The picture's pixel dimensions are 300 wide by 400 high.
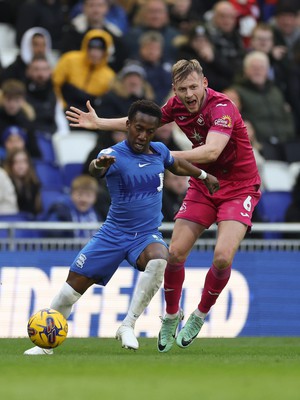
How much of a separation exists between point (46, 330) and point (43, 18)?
31.4ft

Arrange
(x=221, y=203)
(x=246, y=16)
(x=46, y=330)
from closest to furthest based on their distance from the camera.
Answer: (x=46, y=330) < (x=221, y=203) < (x=246, y=16)

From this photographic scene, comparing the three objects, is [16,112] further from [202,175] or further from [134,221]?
[202,175]

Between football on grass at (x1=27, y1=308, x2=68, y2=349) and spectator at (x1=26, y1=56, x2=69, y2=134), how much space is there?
737 centimetres

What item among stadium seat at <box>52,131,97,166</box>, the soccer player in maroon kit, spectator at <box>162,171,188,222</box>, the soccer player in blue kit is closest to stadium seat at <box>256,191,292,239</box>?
spectator at <box>162,171,188,222</box>

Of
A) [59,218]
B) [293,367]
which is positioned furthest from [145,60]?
[293,367]

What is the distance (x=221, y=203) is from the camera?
12.1m

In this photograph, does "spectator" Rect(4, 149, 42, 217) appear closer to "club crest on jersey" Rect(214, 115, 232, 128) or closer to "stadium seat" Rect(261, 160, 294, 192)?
"stadium seat" Rect(261, 160, 294, 192)

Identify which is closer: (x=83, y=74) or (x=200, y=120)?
(x=200, y=120)

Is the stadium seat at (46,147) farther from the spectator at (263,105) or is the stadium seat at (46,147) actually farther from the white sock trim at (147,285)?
the white sock trim at (147,285)

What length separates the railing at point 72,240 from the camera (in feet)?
49.4

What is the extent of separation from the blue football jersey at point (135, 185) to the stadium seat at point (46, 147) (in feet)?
20.1

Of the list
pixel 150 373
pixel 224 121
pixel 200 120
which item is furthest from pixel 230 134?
pixel 150 373

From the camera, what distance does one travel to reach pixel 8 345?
12.7 m

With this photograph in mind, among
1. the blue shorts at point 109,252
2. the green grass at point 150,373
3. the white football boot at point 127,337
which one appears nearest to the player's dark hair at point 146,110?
the blue shorts at point 109,252
